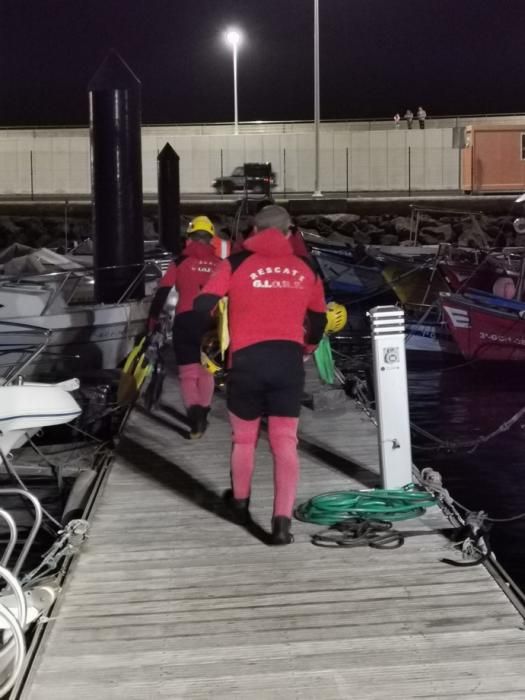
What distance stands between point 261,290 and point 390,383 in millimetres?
1334

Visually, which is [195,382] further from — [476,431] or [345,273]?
[345,273]

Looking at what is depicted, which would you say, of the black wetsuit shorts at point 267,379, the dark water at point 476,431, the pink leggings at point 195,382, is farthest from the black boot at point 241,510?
the dark water at point 476,431

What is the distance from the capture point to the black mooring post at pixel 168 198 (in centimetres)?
2270

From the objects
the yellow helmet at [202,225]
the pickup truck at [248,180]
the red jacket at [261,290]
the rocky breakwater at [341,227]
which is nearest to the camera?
the red jacket at [261,290]

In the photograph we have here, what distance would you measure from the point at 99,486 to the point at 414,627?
10.4 feet

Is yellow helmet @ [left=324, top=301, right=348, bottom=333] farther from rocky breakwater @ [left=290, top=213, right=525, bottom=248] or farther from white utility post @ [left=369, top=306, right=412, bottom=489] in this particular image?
rocky breakwater @ [left=290, top=213, right=525, bottom=248]

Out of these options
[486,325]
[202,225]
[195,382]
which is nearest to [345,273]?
[486,325]

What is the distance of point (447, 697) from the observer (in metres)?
3.77

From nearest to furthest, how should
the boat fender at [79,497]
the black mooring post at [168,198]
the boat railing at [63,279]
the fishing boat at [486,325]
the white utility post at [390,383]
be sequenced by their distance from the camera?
1. the white utility post at [390,383]
2. the boat fender at [79,497]
3. the boat railing at [63,279]
4. the fishing boat at [486,325]
5. the black mooring post at [168,198]

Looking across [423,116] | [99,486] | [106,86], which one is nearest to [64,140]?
[423,116]

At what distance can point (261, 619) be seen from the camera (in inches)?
178

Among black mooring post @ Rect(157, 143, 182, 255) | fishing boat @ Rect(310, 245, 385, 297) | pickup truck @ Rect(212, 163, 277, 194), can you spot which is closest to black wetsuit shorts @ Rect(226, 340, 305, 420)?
fishing boat @ Rect(310, 245, 385, 297)

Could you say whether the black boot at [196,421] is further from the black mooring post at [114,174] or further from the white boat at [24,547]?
the black mooring post at [114,174]

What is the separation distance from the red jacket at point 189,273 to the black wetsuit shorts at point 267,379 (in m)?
2.60
